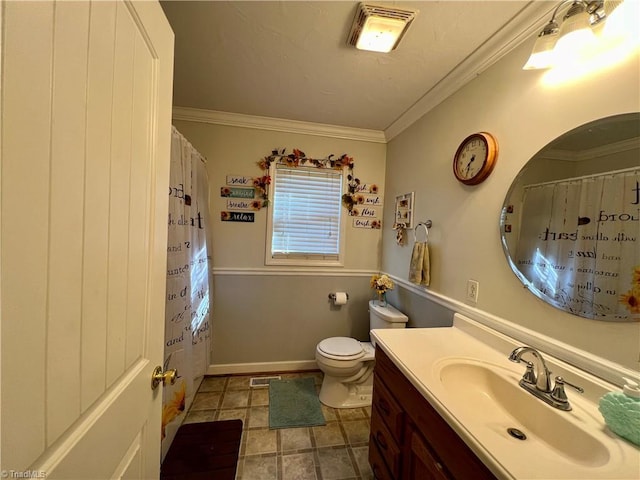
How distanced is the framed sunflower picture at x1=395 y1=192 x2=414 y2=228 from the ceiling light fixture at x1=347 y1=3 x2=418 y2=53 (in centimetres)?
101

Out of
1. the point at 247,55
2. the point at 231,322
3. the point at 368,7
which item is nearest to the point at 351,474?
the point at 231,322

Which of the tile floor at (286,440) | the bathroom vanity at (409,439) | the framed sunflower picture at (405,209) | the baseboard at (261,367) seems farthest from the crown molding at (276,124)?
the tile floor at (286,440)

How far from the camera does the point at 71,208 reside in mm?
422

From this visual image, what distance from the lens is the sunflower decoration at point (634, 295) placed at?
752 mm

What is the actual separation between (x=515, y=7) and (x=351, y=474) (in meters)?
2.41

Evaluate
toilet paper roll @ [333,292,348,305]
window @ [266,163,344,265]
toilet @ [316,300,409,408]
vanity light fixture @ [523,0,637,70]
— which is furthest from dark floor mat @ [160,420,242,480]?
vanity light fixture @ [523,0,637,70]

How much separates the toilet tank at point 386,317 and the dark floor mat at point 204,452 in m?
1.24

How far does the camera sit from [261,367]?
235 centimetres

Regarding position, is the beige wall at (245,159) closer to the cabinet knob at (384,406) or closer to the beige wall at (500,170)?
the beige wall at (500,170)

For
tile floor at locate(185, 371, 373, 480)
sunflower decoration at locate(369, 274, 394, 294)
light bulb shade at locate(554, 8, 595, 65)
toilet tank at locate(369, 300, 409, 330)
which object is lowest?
tile floor at locate(185, 371, 373, 480)

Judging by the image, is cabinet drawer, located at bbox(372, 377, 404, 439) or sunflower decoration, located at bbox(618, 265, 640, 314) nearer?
sunflower decoration, located at bbox(618, 265, 640, 314)

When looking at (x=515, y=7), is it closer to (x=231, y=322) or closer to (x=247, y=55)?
(x=247, y=55)

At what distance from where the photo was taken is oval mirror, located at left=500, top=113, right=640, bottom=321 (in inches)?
30.9

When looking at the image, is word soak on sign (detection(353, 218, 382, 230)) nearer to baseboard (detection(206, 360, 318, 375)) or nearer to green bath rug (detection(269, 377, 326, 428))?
baseboard (detection(206, 360, 318, 375))
